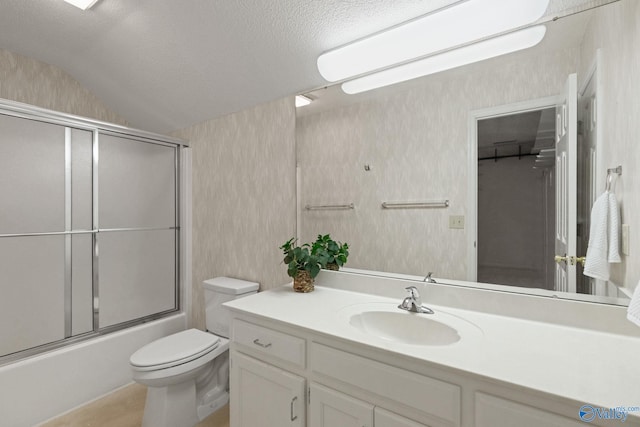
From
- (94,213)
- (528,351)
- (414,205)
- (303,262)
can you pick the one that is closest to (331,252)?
(303,262)

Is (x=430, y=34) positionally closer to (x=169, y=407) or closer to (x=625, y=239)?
(x=625, y=239)

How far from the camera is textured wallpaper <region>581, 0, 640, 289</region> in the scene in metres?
0.97

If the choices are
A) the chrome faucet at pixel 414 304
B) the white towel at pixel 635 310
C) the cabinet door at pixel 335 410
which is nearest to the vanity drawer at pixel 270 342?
the cabinet door at pixel 335 410

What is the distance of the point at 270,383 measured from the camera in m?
1.26

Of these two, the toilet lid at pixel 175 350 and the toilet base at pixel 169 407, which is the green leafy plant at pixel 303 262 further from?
the toilet base at pixel 169 407

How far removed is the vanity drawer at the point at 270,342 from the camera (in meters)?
1.17

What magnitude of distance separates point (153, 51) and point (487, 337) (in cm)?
235

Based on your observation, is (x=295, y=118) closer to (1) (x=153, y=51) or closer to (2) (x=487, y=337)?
(1) (x=153, y=51)

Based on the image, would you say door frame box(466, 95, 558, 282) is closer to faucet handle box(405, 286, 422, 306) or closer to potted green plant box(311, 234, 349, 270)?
faucet handle box(405, 286, 422, 306)

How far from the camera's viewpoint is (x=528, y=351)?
0.91 meters

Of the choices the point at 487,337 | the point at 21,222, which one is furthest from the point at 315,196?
the point at 21,222

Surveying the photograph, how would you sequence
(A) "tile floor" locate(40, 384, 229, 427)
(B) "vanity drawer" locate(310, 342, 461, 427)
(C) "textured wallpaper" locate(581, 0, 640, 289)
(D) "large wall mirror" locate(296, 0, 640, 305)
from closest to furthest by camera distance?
1. (B) "vanity drawer" locate(310, 342, 461, 427)
2. (C) "textured wallpaper" locate(581, 0, 640, 289)
3. (D) "large wall mirror" locate(296, 0, 640, 305)
4. (A) "tile floor" locate(40, 384, 229, 427)

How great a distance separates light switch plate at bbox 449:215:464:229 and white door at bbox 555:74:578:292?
35cm

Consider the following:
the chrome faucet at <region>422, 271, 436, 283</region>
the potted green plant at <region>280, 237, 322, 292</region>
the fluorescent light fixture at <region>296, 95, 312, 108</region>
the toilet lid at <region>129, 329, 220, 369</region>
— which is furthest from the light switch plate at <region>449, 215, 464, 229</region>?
the toilet lid at <region>129, 329, 220, 369</region>
